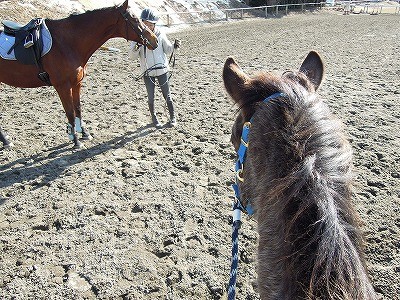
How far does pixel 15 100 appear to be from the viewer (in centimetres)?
A: 691

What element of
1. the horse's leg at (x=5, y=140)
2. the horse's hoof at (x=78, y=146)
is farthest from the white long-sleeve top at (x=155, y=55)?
the horse's leg at (x=5, y=140)

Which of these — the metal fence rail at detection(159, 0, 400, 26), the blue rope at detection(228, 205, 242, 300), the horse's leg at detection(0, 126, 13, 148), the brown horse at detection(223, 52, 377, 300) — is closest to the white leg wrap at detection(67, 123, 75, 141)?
the horse's leg at detection(0, 126, 13, 148)

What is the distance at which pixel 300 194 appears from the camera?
1.24 metres

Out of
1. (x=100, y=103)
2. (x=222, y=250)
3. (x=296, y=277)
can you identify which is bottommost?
(x=222, y=250)

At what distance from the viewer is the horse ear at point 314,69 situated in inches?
77.0

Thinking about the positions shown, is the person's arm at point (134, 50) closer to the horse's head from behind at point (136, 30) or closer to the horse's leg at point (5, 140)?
the horse's head from behind at point (136, 30)

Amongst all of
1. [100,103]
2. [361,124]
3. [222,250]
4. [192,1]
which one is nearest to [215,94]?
[100,103]

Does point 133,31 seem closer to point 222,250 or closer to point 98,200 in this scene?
point 98,200

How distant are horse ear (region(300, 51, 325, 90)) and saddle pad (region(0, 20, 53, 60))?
3.77 metres

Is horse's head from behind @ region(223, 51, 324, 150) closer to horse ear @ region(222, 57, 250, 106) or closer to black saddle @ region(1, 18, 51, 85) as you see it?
horse ear @ region(222, 57, 250, 106)

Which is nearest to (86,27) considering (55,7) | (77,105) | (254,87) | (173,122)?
(77,105)

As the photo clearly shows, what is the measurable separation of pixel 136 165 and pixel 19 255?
1.90 metres

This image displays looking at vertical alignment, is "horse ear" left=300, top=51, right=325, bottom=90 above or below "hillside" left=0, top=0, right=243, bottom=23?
below

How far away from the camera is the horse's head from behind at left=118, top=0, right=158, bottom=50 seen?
4.73 m
